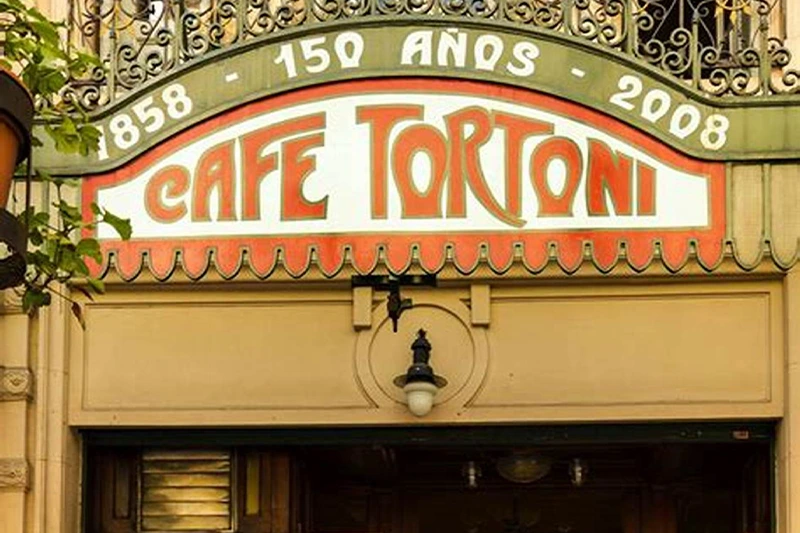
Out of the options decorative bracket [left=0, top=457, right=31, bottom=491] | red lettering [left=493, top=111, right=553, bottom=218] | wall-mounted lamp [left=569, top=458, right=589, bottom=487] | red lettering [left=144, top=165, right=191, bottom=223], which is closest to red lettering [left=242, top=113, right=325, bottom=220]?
red lettering [left=144, top=165, right=191, bottom=223]

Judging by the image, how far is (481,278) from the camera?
12430mm

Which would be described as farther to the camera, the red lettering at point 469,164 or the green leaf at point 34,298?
the red lettering at point 469,164

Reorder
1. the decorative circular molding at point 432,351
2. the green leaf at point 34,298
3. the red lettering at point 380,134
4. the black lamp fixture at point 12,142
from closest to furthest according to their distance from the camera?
the black lamp fixture at point 12,142
the green leaf at point 34,298
the red lettering at point 380,134
the decorative circular molding at point 432,351

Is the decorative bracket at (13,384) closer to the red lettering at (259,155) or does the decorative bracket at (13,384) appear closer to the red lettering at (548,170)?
the red lettering at (259,155)

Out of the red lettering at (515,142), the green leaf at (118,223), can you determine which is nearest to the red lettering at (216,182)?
the red lettering at (515,142)

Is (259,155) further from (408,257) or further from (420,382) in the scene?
(420,382)

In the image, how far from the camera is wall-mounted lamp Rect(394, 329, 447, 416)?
12.3 m

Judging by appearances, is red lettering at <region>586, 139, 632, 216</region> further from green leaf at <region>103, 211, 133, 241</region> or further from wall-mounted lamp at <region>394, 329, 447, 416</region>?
green leaf at <region>103, 211, 133, 241</region>

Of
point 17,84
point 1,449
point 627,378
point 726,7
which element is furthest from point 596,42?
point 17,84

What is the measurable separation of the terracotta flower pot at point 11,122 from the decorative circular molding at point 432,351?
15.6 feet

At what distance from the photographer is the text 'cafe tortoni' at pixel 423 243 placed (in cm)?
1228

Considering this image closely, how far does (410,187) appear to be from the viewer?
40.5 feet

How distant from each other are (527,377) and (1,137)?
5.29 meters

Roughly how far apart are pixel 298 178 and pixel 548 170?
5.11 feet
